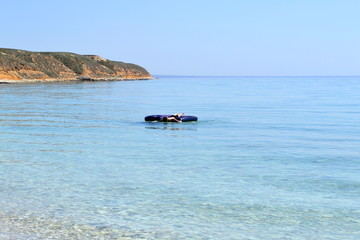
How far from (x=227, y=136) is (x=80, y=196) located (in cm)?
1300

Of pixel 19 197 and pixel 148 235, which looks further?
pixel 19 197

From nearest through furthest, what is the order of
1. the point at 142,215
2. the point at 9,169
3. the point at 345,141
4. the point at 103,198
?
the point at 142,215 < the point at 103,198 < the point at 9,169 < the point at 345,141

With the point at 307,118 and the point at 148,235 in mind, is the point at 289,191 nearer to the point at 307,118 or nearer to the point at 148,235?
the point at 148,235

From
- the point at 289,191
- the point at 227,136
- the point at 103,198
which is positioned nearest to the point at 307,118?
the point at 227,136

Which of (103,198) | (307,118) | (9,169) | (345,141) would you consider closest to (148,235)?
(103,198)

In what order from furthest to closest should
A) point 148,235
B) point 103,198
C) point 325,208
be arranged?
point 103,198
point 325,208
point 148,235

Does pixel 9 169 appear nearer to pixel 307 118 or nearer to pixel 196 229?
pixel 196 229

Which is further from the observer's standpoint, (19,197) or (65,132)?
(65,132)

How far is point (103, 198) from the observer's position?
11375mm

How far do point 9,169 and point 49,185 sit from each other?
105 inches

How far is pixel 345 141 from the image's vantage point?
70.9 feet

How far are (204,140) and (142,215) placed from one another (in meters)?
12.4

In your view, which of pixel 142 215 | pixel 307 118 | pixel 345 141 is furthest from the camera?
pixel 307 118

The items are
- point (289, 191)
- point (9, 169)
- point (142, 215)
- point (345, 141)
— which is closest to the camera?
point (142, 215)
